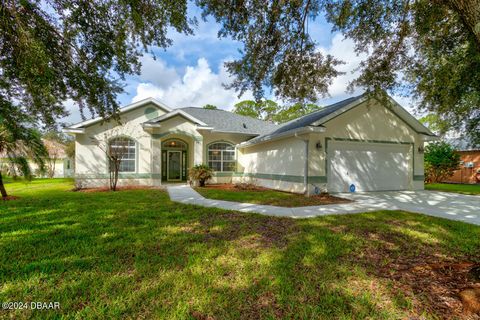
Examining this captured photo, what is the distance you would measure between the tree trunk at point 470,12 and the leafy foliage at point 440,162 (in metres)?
18.8

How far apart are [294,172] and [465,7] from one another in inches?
332

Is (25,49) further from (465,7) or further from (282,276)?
(465,7)

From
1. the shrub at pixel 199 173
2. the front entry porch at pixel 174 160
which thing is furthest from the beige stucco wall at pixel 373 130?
the front entry porch at pixel 174 160

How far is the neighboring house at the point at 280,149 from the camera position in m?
10.2

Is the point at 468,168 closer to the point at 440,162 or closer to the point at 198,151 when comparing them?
the point at 440,162

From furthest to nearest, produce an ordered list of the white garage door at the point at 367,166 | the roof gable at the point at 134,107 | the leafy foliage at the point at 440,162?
the leafy foliage at the point at 440,162
the roof gable at the point at 134,107
the white garage door at the point at 367,166

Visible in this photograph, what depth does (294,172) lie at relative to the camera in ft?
34.9

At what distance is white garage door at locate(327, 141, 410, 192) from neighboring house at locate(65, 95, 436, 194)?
48 mm

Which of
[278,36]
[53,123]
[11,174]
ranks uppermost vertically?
[278,36]

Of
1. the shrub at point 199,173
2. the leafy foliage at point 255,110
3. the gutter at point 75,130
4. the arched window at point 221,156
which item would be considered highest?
the leafy foliage at point 255,110

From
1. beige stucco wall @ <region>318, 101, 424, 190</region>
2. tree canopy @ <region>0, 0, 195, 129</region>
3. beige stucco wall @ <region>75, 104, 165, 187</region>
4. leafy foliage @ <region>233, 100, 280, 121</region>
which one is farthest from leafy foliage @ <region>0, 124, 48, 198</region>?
leafy foliage @ <region>233, 100, 280, 121</region>

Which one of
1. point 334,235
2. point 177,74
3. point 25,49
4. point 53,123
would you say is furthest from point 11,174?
point 177,74

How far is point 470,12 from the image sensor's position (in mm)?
2541

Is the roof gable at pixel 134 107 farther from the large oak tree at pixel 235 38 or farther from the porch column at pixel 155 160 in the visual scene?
the large oak tree at pixel 235 38
